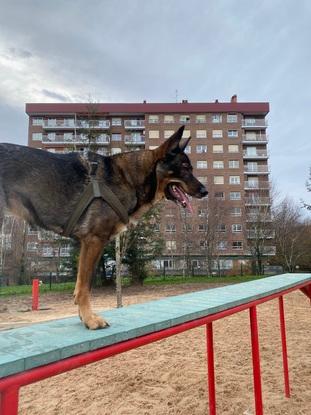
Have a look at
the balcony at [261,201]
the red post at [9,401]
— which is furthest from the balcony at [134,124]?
the red post at [9,401]

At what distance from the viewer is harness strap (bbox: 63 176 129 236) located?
2.48 metres

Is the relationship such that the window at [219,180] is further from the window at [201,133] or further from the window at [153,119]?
the window at [153,119]


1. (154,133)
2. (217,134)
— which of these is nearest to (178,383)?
(154,133)

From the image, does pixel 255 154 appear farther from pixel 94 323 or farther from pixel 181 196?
pixel 94 323

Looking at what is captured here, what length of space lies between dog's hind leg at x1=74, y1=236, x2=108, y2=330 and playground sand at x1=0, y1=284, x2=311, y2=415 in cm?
282

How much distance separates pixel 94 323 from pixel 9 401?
2.96 ft

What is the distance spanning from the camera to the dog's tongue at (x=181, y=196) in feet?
9.35

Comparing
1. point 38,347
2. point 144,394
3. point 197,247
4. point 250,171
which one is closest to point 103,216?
point 38,347

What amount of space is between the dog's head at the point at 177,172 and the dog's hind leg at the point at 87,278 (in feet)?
2.54

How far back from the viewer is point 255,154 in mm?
56750

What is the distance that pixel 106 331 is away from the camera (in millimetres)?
2238

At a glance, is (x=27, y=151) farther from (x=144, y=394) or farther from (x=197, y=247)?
(x=197, y=247)

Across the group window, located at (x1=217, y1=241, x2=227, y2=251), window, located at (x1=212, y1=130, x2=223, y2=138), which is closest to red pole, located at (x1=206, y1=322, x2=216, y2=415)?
window, located at (x1=217, y1=241, x2=227, y2=251)

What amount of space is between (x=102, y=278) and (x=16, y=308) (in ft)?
29.6
